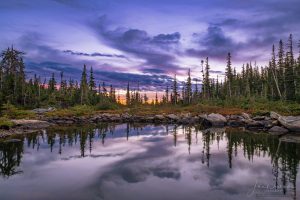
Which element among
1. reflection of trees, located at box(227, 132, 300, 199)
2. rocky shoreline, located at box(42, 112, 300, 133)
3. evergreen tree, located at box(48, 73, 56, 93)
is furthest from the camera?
evergreen tree, located at box(48, 73, 56, 93)

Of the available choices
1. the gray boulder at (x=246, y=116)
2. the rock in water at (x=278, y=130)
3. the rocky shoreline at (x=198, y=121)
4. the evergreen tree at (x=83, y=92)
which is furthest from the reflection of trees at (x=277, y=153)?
the evergreen tree at (x=83, y=92)

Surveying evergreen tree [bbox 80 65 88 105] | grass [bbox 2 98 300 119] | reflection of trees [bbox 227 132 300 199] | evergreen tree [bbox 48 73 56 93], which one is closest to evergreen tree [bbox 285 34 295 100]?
grass [bbox 2 98 300 119]

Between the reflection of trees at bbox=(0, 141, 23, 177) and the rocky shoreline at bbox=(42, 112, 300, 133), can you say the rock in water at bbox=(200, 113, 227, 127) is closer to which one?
the rocky shoreline at bbox=(42, 112, 300, 133)

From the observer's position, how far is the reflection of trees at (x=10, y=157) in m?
17.3

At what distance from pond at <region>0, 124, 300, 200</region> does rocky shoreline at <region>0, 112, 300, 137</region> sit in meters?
10.2

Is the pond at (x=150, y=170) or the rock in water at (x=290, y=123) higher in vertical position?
the rock in water at (x=290, y=123)

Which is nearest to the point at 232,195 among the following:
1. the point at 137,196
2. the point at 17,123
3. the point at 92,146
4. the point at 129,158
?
the point at 137,196

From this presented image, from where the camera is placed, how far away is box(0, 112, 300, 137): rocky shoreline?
37062 mm

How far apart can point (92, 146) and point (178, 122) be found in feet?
95.8

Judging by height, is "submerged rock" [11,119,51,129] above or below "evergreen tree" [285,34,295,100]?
below

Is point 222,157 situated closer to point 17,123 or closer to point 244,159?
point 244,159

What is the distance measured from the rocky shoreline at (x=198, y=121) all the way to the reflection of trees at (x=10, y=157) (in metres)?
6.87

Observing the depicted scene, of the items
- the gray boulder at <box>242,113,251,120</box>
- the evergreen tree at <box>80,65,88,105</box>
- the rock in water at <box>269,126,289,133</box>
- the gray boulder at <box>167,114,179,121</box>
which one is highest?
the evergreen tree at <box>80,65,88,105</box>

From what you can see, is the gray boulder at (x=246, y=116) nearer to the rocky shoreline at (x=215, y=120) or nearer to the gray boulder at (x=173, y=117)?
the rocky shoreline at (x=215, y=120)
